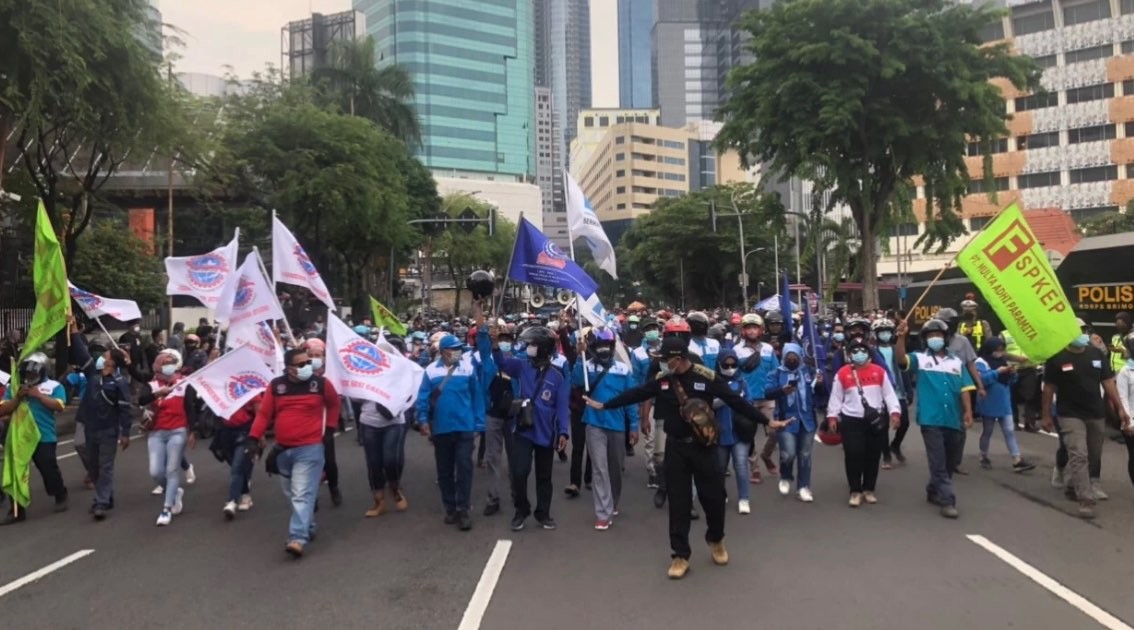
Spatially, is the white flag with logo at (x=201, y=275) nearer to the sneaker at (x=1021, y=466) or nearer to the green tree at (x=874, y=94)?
the sneaker at (x=1021, y=466)

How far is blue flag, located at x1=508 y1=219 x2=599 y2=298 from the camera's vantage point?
814 cm

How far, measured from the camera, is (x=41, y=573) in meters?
6.05

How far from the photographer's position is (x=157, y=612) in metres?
5.17

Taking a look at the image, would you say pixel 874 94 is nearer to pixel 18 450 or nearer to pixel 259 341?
pixel 259 341

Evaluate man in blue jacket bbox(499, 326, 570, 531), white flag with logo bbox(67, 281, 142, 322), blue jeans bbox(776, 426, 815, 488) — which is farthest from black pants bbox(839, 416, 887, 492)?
white flag with logo bbox(67, 281, 142, 322)

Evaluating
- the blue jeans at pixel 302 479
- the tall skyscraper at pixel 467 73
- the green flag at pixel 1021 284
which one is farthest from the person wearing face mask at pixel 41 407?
the tall skyscraper at pixel 467 73

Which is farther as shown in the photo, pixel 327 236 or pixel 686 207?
pixel 686 207

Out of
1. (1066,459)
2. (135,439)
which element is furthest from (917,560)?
(135,439)

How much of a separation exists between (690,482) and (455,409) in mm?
2230

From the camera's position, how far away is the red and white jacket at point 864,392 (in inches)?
299

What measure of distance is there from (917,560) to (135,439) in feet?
38.8

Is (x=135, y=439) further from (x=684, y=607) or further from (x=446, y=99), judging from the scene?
(x=446, y=99)

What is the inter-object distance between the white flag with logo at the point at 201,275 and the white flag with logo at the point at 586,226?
443 centimetres

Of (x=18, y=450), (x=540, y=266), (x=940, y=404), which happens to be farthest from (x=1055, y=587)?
(x=18, y=450)
